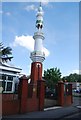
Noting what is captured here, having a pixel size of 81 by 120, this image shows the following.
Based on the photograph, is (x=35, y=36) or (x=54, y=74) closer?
(x=35, y=36)

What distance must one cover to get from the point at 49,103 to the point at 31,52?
20.1 meters

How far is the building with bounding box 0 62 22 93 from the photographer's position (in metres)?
27.0

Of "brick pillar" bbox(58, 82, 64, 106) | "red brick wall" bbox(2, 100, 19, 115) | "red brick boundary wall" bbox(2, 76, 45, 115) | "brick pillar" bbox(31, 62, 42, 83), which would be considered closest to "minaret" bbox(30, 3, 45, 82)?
"brick pillar" bbox(31, 62, 42, 83)

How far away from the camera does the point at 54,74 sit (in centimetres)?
6344

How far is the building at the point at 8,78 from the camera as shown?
26958 millimetres

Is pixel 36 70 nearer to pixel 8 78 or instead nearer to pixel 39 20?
pixel 39 20

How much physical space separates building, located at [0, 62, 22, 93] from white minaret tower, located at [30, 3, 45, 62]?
45.0 ft

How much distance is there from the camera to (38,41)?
46312mm

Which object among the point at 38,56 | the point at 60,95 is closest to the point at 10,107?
the point at 60,95

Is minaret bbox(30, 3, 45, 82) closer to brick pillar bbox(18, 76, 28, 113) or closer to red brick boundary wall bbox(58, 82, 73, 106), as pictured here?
red brick boundary wall bbox(58, 82, 73, 106)

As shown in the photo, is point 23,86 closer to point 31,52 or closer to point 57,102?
point 57,102

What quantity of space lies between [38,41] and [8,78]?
18.8 m

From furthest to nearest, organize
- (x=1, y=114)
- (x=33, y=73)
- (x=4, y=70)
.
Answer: (x=33, y=73), (x=4, y=70), (x=1, y=114)

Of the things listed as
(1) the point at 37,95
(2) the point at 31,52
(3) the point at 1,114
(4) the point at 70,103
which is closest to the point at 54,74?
(2) the point at 31,52
